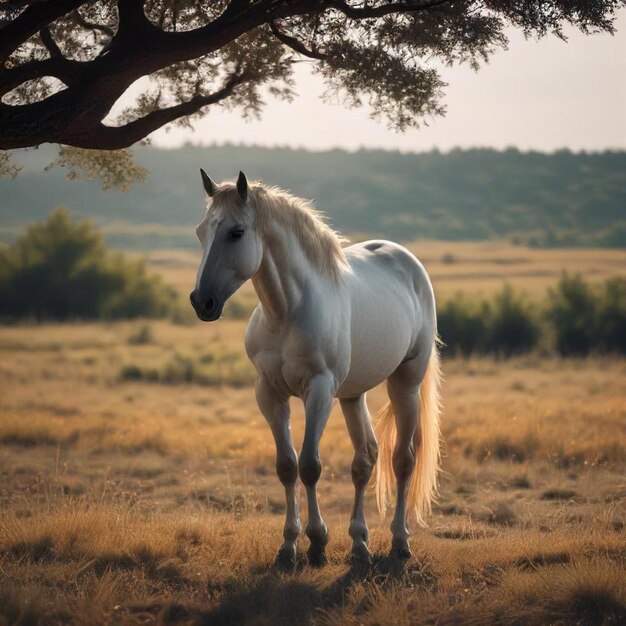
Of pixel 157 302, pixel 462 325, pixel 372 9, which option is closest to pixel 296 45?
pixel 372 9

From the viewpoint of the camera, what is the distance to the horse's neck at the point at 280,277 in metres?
6.41

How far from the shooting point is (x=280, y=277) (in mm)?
6477

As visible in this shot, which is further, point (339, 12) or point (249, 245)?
point (339, 12)

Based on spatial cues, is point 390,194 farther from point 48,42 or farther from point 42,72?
point 42,72

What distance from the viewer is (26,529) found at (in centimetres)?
732

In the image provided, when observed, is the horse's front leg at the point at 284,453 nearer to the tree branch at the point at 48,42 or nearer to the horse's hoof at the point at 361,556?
the horse's hoof at the point at 361,556

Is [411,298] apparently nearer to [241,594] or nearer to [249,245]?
[249,245]

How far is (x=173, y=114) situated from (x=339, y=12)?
1739mm

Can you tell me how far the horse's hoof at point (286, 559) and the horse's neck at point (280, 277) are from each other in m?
1.66

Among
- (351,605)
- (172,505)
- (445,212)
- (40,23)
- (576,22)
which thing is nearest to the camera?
(351,605)

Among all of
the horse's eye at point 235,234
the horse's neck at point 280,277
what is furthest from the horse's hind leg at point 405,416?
the horse's eye at point 235,234

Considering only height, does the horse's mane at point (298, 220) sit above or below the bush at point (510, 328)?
above

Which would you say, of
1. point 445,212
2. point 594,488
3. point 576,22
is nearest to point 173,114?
point 576,22

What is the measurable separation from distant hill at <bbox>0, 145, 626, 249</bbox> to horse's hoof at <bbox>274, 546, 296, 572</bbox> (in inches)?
4025
